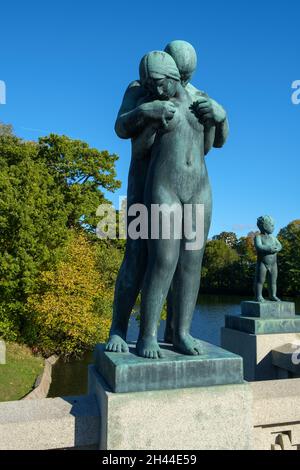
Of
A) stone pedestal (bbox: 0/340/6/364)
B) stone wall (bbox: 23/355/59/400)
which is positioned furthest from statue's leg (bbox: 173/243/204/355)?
stone pedestal (bbox: 0/340/6/364)

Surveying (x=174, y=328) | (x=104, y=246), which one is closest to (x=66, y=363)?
(x=104, y=246)

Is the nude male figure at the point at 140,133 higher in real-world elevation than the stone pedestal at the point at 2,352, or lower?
higher

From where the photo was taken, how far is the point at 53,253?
1638 cm

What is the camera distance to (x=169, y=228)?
3.12 meters

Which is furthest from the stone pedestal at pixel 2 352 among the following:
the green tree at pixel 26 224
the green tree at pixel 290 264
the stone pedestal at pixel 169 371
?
the green tree at pixel 290 264

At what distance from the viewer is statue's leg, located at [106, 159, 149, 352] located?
3404mm

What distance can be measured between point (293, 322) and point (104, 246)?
14098 mm

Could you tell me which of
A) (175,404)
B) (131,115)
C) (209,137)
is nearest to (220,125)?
(209,137)

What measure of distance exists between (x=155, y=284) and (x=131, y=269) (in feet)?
1.19

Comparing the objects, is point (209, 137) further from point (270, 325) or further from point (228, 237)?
point (228, 237)

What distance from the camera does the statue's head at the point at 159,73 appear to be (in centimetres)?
300

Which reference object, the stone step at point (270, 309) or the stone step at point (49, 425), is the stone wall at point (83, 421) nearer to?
the stone step at point (49, 425)

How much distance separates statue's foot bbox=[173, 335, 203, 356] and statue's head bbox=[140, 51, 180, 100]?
75.0 inches

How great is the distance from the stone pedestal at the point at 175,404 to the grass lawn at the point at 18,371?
10.5 metres
